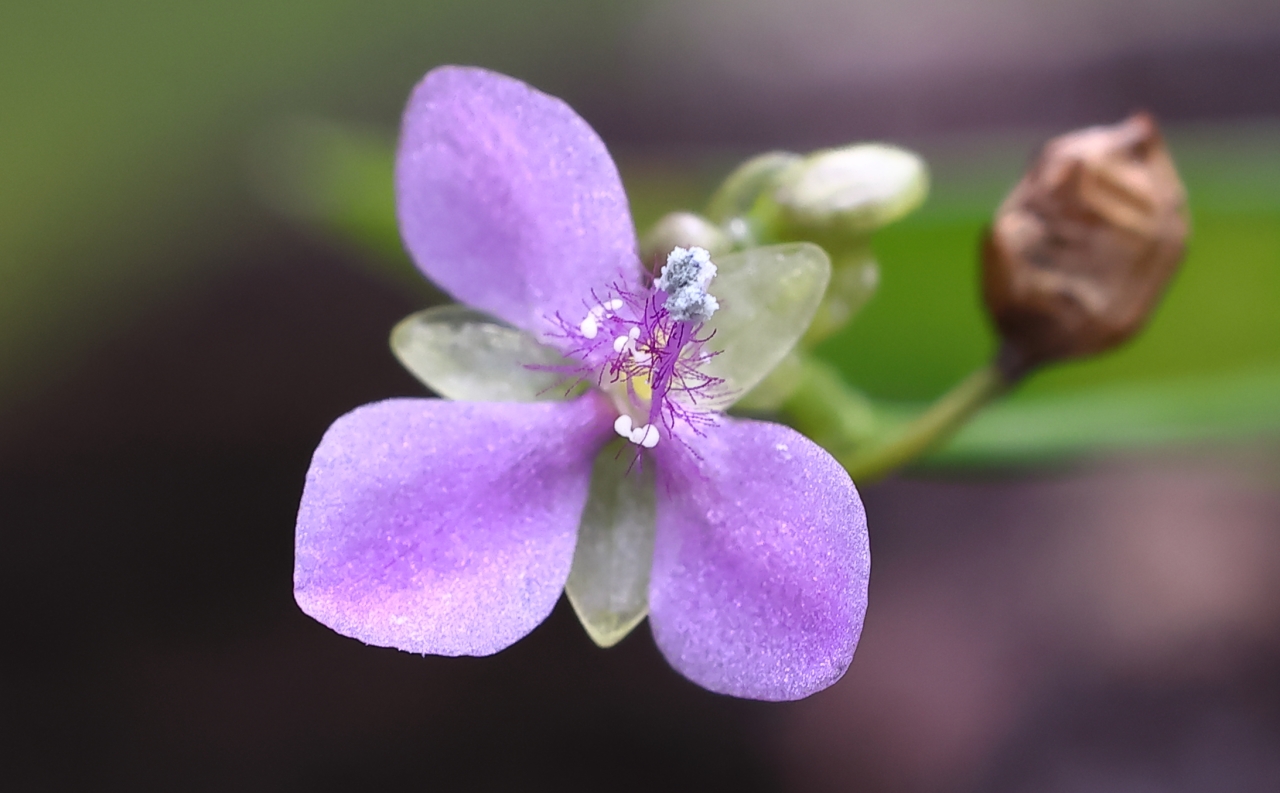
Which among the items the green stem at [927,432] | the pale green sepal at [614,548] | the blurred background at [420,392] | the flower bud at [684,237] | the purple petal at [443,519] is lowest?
the blurred background at [420,392]

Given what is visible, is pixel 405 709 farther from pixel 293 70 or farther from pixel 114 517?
pixel 293 70

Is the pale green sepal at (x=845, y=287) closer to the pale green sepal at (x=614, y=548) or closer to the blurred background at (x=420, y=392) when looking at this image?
the pale green sepal at (x=614, y=548)

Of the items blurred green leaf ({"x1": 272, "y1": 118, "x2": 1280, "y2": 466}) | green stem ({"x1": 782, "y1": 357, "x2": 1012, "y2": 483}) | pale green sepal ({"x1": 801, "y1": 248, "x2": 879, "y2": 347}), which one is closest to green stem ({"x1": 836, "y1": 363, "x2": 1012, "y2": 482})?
green stem ({"x1": 782, "y1": 357, "x2": 1012, "y2": 483})

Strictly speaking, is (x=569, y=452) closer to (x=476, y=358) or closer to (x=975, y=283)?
(x=476, y=358)

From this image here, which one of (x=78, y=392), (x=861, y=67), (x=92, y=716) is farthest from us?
(x=861, y=67)

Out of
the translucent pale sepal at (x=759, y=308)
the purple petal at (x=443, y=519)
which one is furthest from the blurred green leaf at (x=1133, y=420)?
the purple petal at (x=443, y=519)

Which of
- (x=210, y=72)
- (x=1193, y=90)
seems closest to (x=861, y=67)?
(x=1193, y=90)
